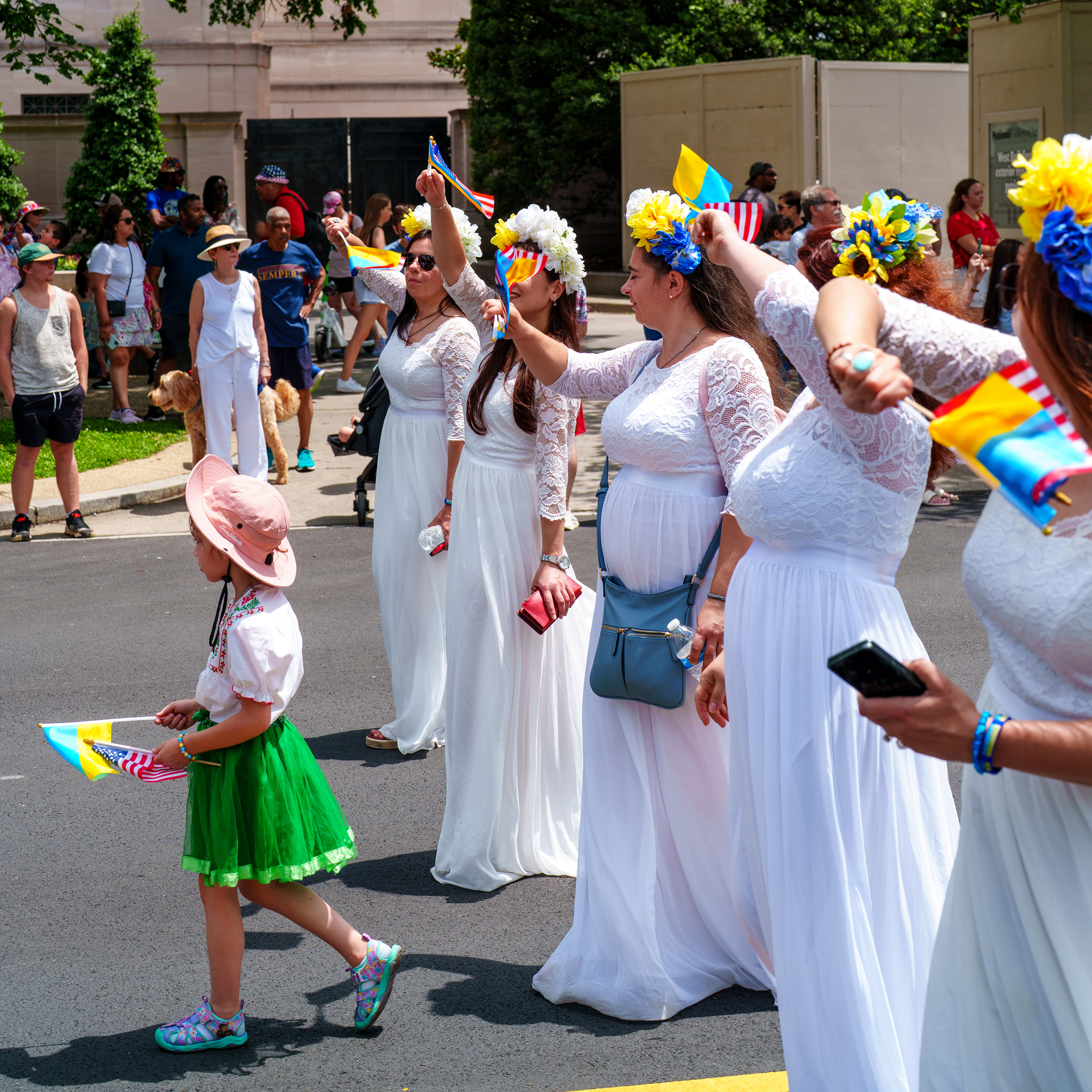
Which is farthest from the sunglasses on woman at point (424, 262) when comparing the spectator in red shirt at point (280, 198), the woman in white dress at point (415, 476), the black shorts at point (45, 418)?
the spectator in red shirt at point (280, 198)

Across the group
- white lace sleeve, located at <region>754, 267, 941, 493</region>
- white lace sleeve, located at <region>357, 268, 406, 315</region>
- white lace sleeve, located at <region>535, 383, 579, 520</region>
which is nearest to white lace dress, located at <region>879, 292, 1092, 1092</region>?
white lace sleeve, located at <region>754, 267, 941, 493</region>

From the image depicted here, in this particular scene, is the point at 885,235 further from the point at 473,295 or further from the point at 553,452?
the point at 473,295

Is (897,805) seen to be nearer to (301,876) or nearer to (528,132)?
(301,876)

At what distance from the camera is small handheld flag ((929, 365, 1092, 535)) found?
1.86 meters

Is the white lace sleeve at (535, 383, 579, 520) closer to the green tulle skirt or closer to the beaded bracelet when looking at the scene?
the green tulle skirt

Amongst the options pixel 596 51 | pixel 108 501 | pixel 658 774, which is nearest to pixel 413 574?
pixel 658 774

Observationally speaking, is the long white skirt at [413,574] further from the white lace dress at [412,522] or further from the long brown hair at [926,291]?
the long brown hair at [926,291]

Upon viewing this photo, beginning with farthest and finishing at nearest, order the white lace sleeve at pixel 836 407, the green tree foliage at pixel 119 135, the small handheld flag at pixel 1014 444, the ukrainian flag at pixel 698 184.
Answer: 1. the green tree foliage at pixel 119 135
2. the ukrainian flag at pixel 698 184
3. the white lace sleeve at pixel 836 407
4. the small handheld flag at pixel 1014 444

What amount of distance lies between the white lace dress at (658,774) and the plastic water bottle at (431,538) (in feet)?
5.18

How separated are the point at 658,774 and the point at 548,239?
1785mm

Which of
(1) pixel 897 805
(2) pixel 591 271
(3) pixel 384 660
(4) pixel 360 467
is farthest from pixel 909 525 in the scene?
(2) pixel 591 271

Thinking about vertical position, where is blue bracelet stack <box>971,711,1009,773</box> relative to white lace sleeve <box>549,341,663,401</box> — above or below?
below

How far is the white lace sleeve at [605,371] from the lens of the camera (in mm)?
4184

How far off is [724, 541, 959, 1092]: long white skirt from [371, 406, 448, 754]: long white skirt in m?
2.99
